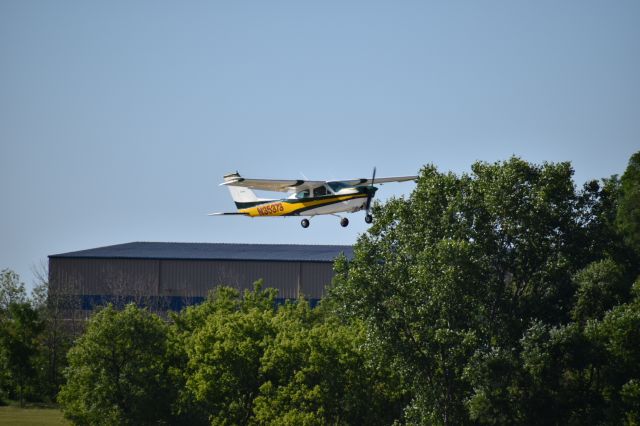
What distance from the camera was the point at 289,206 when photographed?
6750 cm

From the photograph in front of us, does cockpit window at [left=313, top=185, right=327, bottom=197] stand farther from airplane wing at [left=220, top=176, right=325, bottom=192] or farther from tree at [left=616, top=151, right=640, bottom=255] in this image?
tree at [left=616, top=151, right=640, bottom=255]

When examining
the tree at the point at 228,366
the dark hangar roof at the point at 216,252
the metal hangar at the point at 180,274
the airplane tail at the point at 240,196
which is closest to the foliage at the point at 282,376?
the tree at the point at 228,366

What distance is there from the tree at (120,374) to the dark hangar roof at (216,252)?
5020 cm

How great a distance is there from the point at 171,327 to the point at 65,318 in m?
36.0

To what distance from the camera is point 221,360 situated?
241 ft

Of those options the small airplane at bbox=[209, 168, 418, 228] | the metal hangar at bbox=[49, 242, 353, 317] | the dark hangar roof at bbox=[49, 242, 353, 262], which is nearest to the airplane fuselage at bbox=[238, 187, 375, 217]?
the small airplane at bbox=[209, 168, 418, 228]

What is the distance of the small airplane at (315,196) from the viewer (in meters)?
63.8

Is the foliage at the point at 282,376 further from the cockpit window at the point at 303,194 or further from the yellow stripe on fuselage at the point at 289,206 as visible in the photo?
the cockpit window at the point at 303,194

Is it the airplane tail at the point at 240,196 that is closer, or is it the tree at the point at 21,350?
the airplane tail at the point at 240,196

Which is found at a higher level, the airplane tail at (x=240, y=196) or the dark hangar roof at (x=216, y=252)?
the dark hangar roof at (x=216, y=252)

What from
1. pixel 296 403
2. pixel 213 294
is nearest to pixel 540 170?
pixel 296 403

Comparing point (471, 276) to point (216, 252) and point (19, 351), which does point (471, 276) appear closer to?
point (19, 351)

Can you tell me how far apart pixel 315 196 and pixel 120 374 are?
69.4 ft

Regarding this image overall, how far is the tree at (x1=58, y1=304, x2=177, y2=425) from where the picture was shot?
75188 millimetres
